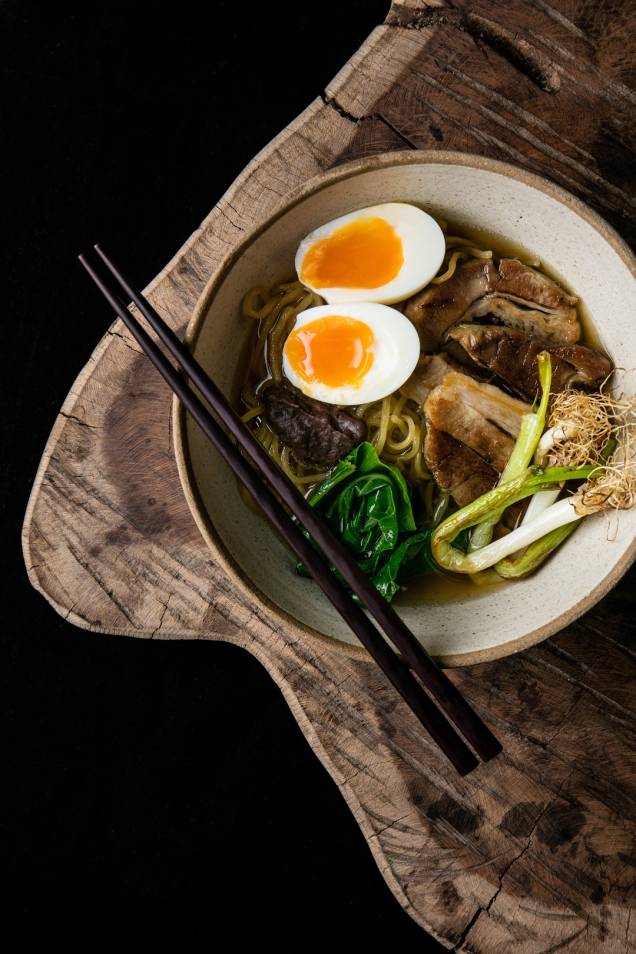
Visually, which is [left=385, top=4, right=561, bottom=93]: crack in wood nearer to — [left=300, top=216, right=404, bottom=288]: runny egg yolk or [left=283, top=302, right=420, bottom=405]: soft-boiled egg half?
[left=300, top=216, right=404, bottom=288]: runny egg yolk

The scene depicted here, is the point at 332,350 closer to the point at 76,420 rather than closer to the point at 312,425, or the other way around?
the point at 312,425

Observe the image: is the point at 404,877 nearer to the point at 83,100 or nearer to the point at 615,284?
the point at 615,284

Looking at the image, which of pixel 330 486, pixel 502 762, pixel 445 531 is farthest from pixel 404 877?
pixel 330 486

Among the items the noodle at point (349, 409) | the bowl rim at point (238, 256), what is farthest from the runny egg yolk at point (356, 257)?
the bowl rim at point (238, 256)

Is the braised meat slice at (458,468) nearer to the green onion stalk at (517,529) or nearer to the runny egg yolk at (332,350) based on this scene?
the green onion stalk at (517,529)

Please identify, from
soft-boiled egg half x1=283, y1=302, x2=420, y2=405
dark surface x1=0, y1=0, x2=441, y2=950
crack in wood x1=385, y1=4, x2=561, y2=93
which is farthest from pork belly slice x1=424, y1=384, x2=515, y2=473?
dark surface x1=0, y1=0, x2=441, y2=950

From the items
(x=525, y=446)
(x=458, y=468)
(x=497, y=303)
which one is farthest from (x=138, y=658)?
(x=497, y=303)
